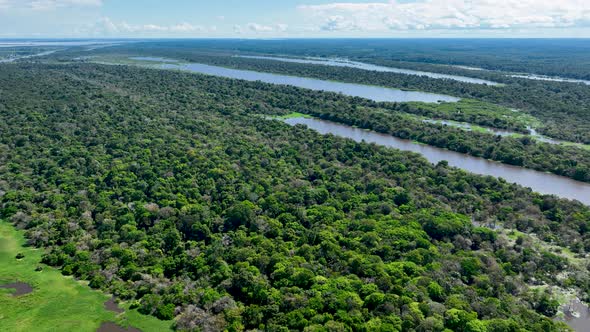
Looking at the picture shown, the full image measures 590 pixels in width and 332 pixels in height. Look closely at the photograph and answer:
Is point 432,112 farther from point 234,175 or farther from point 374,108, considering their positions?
point 234,175

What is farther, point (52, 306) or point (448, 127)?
point (448, 127)

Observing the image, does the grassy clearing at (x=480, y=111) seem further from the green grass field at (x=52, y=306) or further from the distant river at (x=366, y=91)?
the green grass field at (x=52, y=306)

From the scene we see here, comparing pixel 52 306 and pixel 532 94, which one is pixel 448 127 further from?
pixel 52 306

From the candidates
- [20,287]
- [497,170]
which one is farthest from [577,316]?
[20,287]

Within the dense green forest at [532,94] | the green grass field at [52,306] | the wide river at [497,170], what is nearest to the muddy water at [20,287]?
the green grass field at [52,306]

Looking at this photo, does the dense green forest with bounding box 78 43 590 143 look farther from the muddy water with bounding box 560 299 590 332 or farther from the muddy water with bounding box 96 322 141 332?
the muddy water with bounding box 96 322 141 332

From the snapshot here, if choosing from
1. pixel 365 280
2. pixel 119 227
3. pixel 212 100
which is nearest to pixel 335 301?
pixel 365 280
